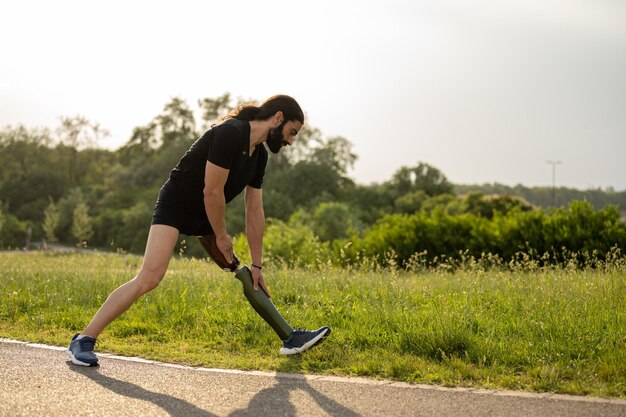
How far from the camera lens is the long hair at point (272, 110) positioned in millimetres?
5078

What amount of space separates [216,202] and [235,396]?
1.29m

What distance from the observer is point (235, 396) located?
431cm

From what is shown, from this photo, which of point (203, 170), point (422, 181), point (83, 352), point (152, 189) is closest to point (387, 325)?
point (203, 170)

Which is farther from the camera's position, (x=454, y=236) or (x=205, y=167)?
(x=454, y=236)

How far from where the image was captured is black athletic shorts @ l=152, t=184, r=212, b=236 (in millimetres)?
5133

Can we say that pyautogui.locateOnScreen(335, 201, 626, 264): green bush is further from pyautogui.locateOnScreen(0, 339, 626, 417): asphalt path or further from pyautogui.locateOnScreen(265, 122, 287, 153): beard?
pyautogui.locateOnScreen(0, 339, 626, 417): asphalt path

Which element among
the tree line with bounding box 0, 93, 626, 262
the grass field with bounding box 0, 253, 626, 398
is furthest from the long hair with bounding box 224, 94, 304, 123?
the tree line with bounding box 0, 93, 626, 262

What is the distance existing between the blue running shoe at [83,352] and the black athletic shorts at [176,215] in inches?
37.5

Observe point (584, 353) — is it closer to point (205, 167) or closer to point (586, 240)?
point (205, 167)

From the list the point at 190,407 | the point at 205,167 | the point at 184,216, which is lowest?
the point at 190,407

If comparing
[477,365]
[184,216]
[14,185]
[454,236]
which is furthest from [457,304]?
[14,185]

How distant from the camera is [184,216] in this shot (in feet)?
17.0

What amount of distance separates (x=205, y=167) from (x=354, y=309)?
2.02m

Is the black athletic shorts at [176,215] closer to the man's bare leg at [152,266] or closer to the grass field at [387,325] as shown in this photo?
the man's bare leg at [152,266]
